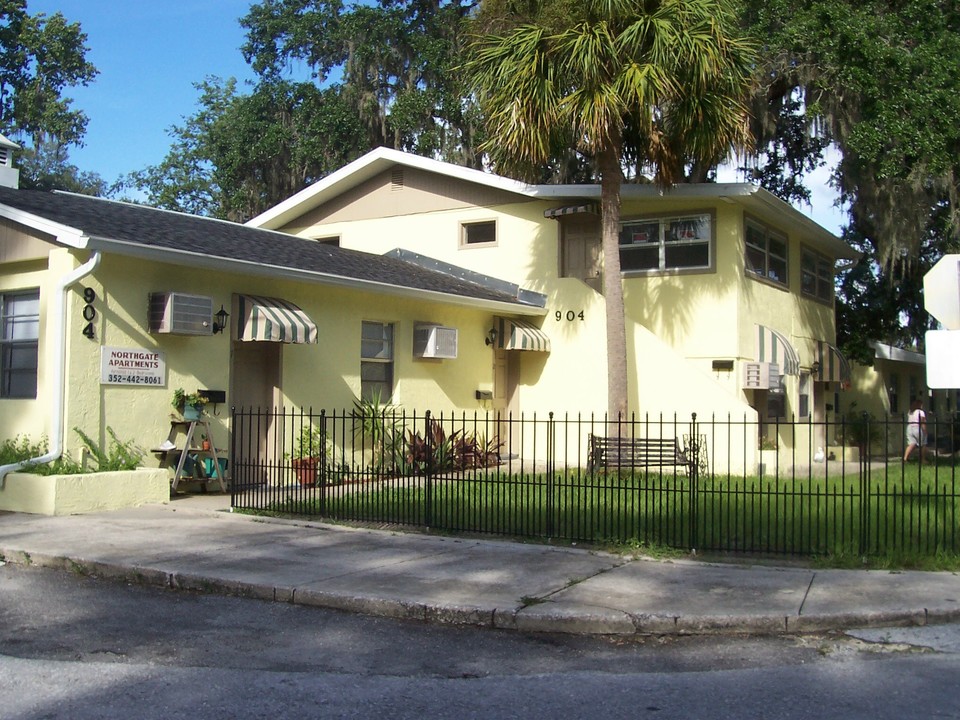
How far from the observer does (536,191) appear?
18906 mm

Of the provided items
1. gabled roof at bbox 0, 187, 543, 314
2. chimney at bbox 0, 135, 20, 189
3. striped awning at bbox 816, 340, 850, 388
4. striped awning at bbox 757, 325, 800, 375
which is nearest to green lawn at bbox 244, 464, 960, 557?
gabled roof at bbox 0, 187, 543, 314

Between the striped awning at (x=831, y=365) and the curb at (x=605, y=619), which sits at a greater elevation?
the striped awning at (x=831, y=365)

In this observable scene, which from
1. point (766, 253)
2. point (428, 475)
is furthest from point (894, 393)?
point (428, 475)

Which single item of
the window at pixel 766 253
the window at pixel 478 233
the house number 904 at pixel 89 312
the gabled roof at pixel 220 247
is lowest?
the house number 904 at pixel 89 312

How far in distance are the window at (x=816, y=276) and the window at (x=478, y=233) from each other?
729 cm

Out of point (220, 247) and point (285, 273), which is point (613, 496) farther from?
point (220, 247)

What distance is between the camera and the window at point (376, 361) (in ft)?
53.5

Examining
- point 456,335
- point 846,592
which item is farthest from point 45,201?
point 846,592

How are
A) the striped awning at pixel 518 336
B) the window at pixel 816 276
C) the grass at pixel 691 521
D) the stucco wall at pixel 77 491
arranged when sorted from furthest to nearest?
the window at pixel 816 276
the striped awning at pixel 518 336
the stucco wall at pixel 77 491
the grass at pixel 691 521

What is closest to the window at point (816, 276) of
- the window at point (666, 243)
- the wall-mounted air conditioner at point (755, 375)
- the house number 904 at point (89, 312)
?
the wall-mounted air conditioner at point (755, 375)

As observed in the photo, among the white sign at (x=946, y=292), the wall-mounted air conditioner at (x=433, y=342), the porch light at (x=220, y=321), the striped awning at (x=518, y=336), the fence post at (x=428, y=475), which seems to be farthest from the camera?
the striped awning at (x=518, y=336)

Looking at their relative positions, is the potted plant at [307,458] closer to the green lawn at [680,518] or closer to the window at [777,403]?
the green lawn at [680,518]

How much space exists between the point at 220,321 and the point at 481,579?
6792 millimetres

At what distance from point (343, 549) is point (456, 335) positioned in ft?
26.1
